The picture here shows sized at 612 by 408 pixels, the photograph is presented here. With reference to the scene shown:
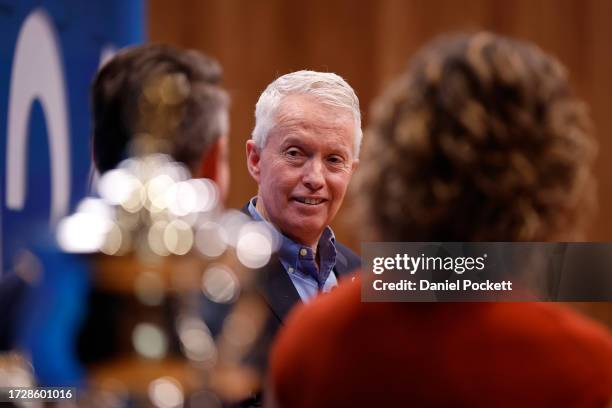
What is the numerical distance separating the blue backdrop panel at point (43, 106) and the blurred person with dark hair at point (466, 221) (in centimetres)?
70

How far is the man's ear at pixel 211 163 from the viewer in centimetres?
79

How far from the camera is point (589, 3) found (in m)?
2.32

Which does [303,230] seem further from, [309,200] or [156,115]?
[156,115]

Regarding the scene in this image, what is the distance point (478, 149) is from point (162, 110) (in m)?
0.33

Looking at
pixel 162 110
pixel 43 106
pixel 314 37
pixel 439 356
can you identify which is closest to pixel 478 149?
pixel 439 356

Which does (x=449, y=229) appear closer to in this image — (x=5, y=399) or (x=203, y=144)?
(x=203, y=144)

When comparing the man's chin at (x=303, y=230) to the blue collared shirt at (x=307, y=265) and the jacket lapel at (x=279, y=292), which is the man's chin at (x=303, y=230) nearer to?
the blue collared shirt at (x=307, y=265)

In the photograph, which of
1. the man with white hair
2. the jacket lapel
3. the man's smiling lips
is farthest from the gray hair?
the jacket lapel

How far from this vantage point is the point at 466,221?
852 mm

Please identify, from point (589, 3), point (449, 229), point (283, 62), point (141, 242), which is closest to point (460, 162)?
point (449, 229)

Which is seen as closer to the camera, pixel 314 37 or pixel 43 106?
pixel 43 106

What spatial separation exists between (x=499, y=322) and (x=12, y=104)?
1039mm

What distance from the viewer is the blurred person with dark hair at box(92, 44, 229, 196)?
795 millimetres

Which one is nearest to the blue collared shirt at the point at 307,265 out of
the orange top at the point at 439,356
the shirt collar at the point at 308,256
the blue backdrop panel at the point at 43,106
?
the shirt collar at the point at 308,256
